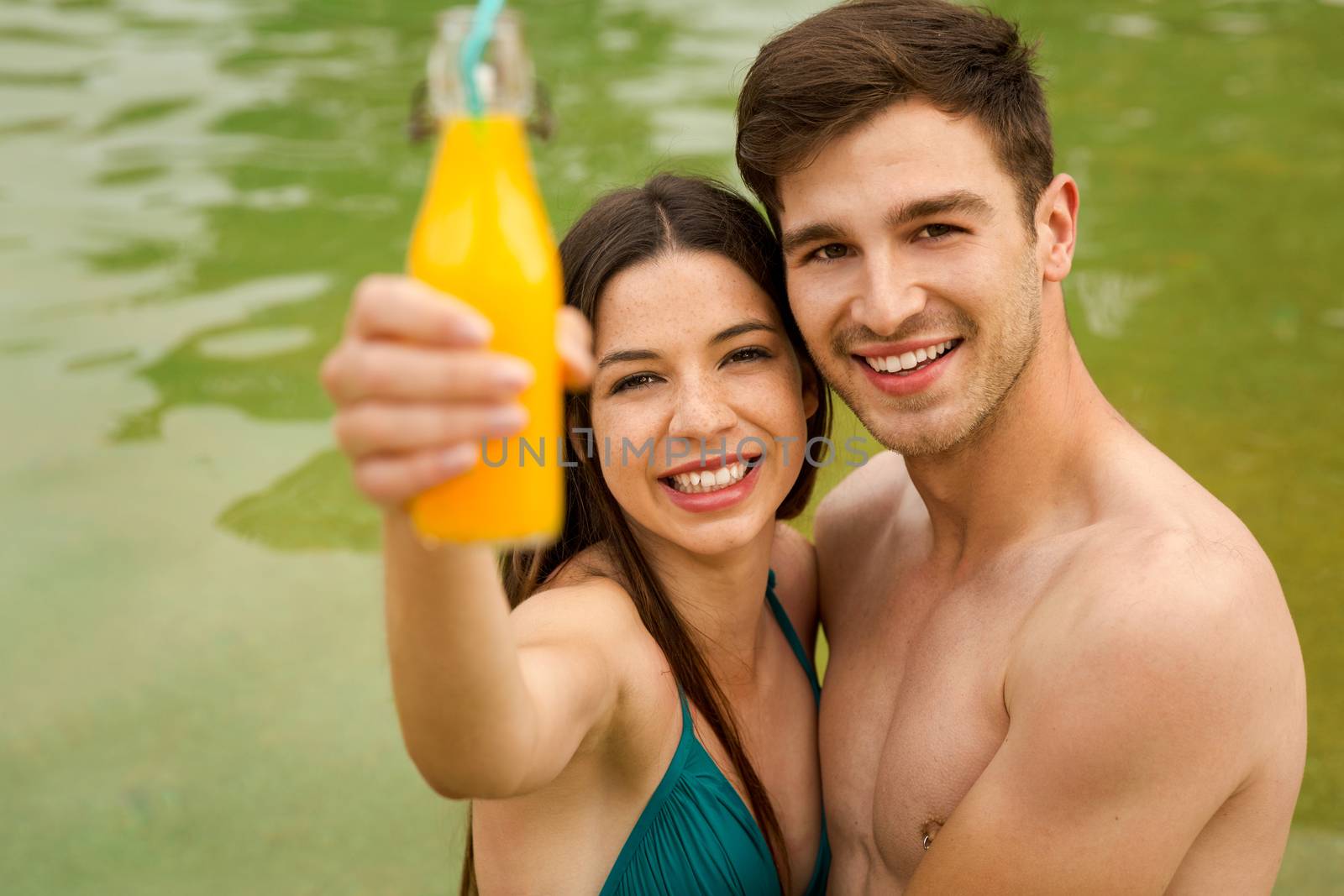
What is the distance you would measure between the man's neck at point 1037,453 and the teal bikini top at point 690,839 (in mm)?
740

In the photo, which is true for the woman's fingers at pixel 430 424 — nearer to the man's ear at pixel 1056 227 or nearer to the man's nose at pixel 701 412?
the man's nose at pixel 701 412

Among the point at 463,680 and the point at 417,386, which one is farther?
the point at 463,680

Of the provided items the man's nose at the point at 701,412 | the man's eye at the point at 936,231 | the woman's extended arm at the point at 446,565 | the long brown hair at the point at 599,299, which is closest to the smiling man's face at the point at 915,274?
the man's eye at the point at 936,231

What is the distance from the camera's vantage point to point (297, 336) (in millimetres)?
7367

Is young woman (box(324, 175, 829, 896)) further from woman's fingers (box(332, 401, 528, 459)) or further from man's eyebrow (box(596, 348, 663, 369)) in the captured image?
woman's fingers (box(332, 401, 528, 459))

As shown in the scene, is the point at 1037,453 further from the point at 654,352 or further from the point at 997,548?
the point at 654,352

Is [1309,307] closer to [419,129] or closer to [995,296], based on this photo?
[995,296]

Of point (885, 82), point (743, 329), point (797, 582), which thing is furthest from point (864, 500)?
point (885, 82)

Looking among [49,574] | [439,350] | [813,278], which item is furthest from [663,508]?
[49,574]

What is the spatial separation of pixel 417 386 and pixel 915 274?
1.62 meters

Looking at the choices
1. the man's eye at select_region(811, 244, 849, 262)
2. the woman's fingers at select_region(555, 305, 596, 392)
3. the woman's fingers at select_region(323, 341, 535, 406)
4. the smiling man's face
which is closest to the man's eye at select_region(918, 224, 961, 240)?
the smiling man's face

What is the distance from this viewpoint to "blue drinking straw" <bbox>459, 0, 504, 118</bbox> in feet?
4.18

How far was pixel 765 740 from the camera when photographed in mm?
3012

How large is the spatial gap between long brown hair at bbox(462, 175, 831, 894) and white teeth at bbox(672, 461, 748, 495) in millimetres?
273
